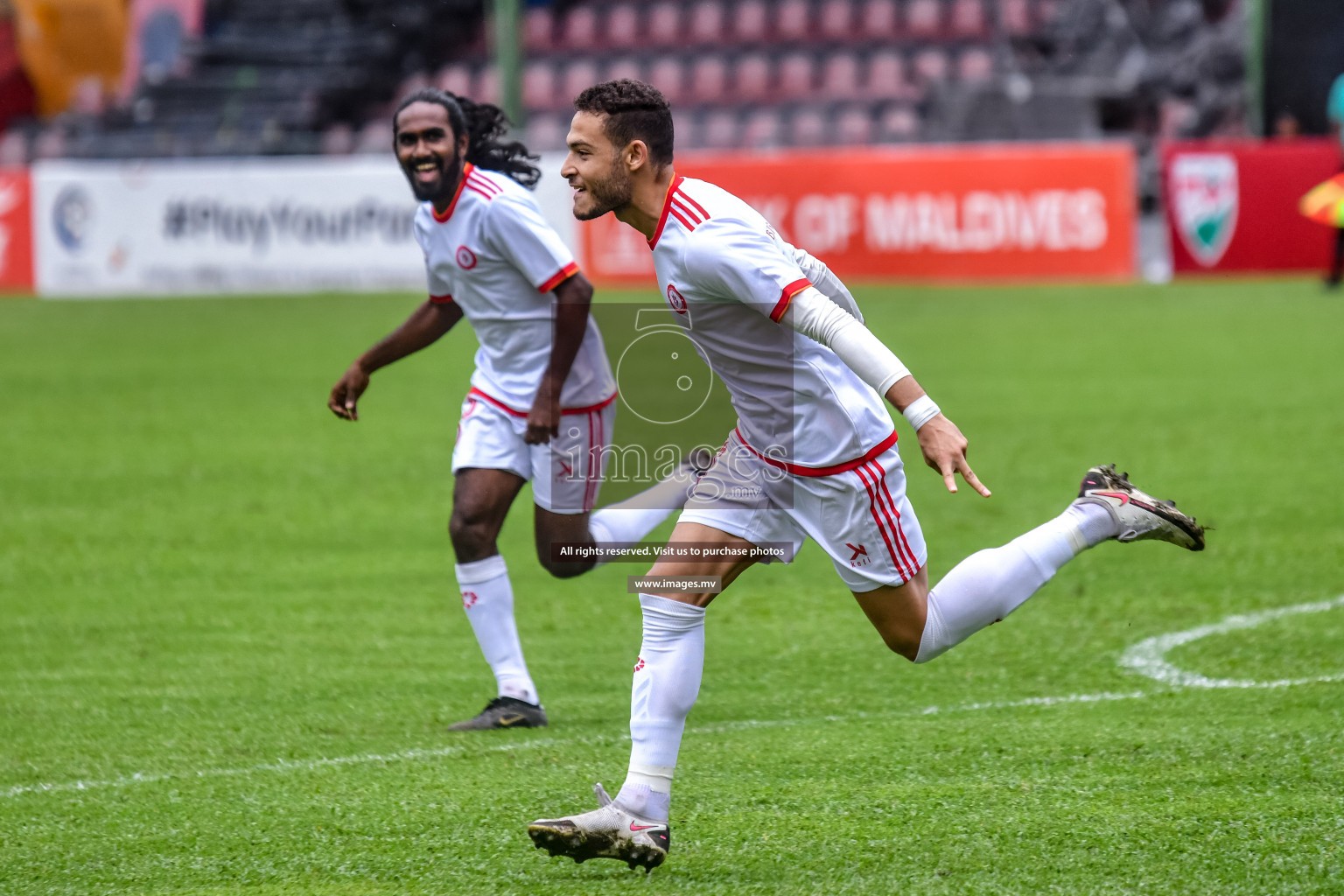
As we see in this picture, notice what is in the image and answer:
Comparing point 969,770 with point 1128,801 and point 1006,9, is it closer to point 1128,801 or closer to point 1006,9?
point 1128,801

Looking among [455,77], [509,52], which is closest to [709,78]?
[455,77]

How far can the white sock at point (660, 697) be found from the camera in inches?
154

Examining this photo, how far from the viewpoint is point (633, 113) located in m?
3.99

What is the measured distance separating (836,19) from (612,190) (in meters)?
26.1

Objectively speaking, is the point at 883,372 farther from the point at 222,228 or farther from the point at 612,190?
the point at 222,228

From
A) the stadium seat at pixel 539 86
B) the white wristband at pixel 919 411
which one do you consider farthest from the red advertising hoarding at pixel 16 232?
the white wristband at pixel 919 411

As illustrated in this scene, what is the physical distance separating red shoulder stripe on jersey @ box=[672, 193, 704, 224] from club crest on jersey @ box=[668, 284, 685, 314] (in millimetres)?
176

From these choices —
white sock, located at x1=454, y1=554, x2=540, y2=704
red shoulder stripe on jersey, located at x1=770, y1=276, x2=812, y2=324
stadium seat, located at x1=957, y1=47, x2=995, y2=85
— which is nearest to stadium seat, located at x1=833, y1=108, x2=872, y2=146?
stadium seat, located at x1=957, y1=47, x2=995, y2=85

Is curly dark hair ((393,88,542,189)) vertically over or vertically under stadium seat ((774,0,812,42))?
under

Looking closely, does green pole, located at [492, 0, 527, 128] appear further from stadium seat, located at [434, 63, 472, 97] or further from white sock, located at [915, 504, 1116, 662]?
white sock, located at [915, 504, 1116, 662]

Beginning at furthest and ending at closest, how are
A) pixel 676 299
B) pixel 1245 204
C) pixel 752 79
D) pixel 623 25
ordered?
pixel 623 25, pixel 752 79, pixel 1245 204, pixel 676 299

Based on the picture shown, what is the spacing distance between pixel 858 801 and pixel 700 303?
55.2 inches

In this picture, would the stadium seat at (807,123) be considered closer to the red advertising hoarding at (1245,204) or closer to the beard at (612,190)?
the red advertising hoarding at (1245,204)

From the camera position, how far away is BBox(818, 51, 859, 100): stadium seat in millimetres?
27547
